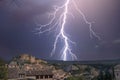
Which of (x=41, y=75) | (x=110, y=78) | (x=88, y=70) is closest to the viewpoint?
(x=41, y=75)

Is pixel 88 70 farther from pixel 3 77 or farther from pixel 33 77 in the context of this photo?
pixel 3 77

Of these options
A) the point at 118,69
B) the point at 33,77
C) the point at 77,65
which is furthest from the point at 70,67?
the point at 33,77

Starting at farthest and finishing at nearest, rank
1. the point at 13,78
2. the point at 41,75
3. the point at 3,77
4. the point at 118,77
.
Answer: the point at 118,77 < the point at 41,75 < the point at 13,78 < the point at 3,77

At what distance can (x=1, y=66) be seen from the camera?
111ft

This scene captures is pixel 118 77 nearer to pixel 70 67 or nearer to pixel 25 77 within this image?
pixel 25 77

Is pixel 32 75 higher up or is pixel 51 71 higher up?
pixel 51 71

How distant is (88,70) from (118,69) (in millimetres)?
26540

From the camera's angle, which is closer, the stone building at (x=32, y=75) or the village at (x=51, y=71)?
the stone building at (x=32, y=75)

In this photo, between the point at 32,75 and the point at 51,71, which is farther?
the point at 51,71

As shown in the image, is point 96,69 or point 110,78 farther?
point 96,69

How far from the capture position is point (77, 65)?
8131 centimetres

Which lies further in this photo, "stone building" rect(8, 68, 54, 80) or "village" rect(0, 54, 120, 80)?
"village" rect(0, 54, 120, 80)

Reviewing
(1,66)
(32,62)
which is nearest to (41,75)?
(1,66)

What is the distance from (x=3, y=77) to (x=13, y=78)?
13.0ft
